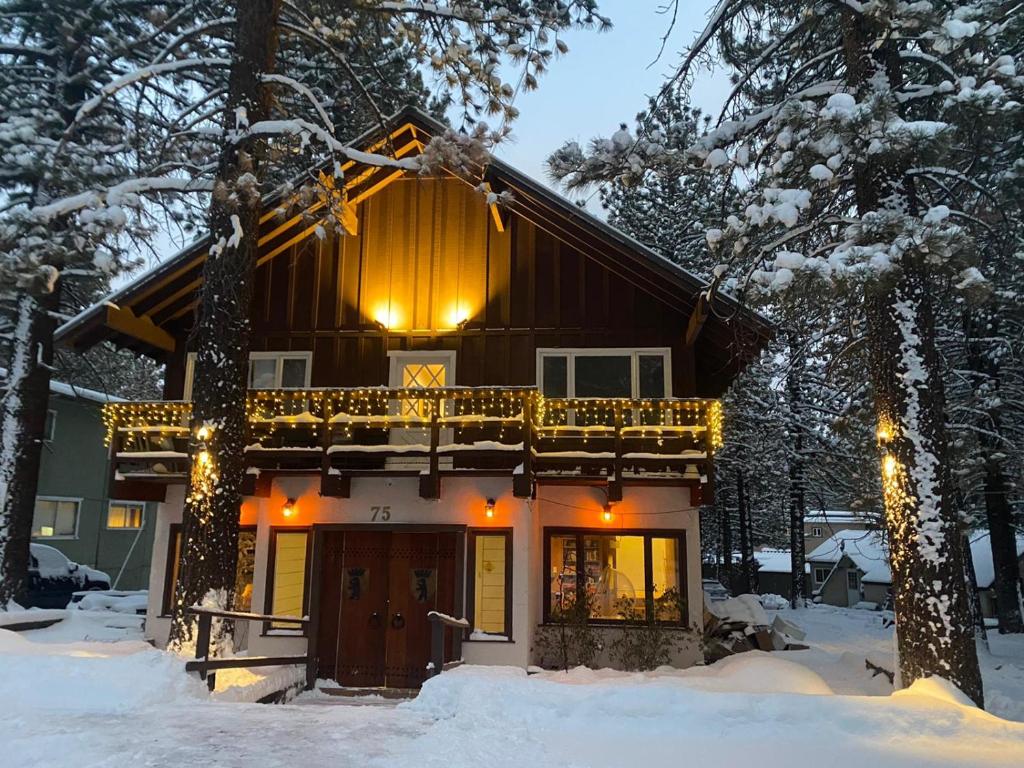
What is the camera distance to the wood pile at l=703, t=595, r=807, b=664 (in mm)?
13977

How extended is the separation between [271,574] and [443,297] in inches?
232

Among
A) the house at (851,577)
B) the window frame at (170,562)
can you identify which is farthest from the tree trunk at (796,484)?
the window frame at (170,562)

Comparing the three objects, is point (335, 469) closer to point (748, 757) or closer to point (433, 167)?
point (433, 167)

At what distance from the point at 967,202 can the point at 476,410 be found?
29.9 feet

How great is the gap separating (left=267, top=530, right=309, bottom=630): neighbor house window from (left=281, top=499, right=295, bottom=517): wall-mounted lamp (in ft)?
1.06

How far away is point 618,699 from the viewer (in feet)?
22.8

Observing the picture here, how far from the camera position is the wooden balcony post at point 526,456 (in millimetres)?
11703

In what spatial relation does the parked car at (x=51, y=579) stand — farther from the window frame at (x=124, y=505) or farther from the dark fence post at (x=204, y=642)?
the dark fence post at (x=204, y=642)

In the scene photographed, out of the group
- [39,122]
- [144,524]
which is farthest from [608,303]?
[144,524]

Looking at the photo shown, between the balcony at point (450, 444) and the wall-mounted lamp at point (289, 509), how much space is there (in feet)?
2.01

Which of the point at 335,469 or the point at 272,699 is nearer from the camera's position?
the point at 272,699

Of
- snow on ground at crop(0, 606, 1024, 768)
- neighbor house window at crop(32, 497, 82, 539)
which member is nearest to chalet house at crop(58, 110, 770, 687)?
snow on ground at crop(0, 606, 1024, 768)

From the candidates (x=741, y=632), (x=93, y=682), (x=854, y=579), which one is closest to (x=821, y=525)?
(x=854, y=579)

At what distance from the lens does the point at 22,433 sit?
14.6m
